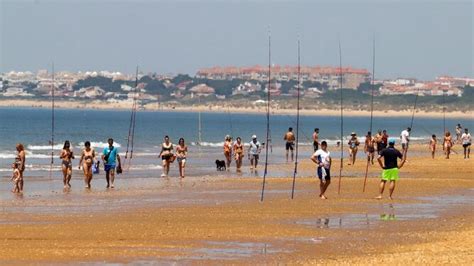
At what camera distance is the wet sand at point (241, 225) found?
14.3 meters

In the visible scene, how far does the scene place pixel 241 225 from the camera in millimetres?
17859

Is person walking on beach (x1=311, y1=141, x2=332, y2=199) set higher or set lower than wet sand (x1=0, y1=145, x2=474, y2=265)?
higher

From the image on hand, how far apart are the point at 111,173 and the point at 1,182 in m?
4.50

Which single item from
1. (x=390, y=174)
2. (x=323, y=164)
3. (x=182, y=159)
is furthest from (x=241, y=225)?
(x=182, y=159)

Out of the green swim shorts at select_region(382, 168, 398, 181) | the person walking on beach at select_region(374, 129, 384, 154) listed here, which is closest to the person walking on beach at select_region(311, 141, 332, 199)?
the green swim shorts at select_region(382, 168, 398, 181)

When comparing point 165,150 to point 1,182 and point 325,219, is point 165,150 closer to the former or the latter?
point 1,182

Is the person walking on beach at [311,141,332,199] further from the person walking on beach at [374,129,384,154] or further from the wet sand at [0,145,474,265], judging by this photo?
the person walking on beach at [374,129,384,154]

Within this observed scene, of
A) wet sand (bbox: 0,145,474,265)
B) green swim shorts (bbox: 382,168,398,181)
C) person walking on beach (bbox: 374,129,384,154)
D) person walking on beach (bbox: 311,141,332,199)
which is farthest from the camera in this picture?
person walking on beach (bbox: 374,129,384,154)

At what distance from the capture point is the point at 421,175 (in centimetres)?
3212

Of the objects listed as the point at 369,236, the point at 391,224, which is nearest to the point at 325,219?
the point at 391,224

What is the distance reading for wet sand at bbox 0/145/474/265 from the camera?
14.3 m

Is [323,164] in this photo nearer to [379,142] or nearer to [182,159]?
[182,159]

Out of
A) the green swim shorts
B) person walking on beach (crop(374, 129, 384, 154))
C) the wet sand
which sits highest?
person walking on beach (crop(374, 129, 384, 154))

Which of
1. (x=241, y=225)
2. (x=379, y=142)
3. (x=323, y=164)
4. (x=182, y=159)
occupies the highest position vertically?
(x=379, y=142)
